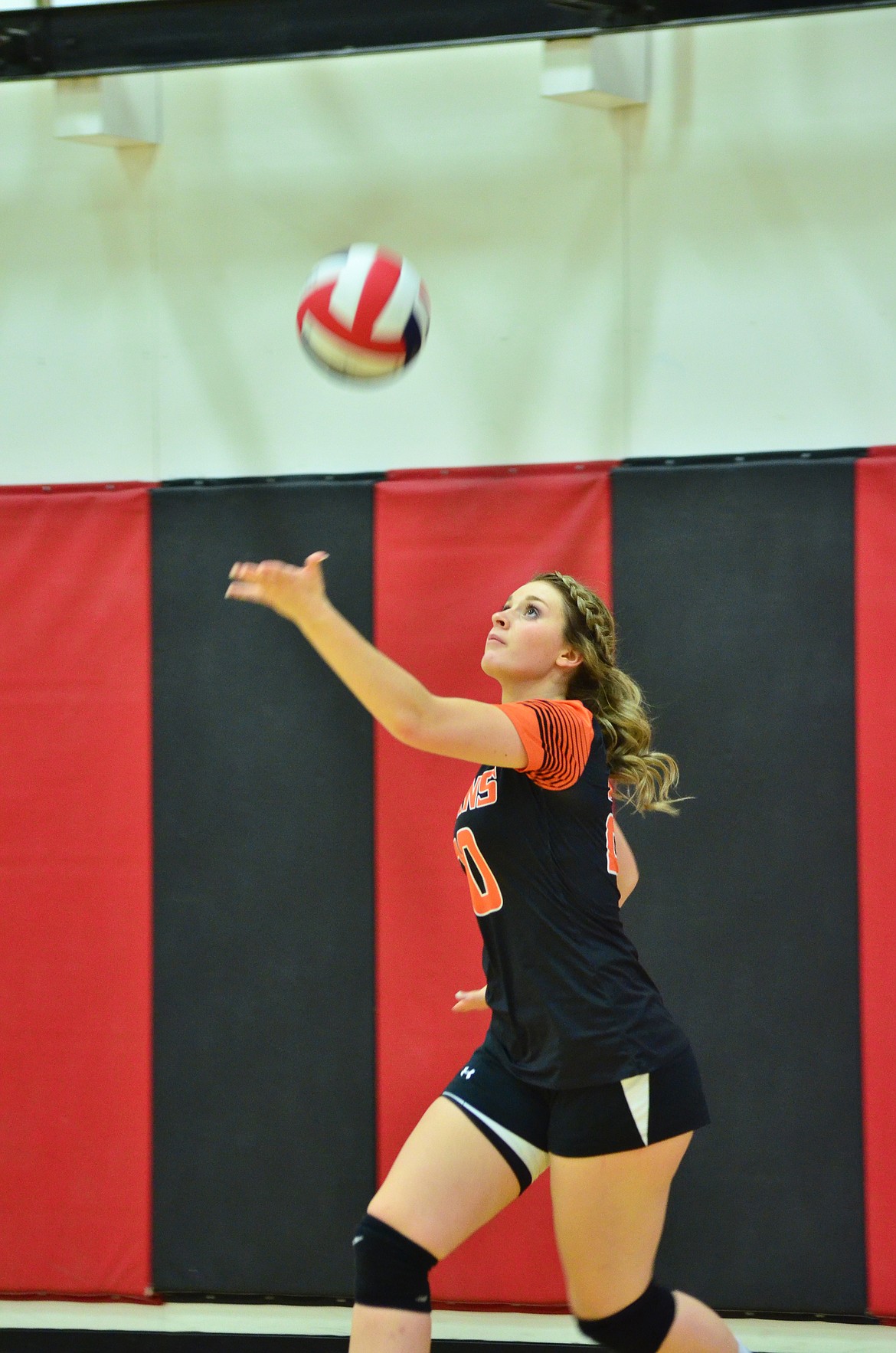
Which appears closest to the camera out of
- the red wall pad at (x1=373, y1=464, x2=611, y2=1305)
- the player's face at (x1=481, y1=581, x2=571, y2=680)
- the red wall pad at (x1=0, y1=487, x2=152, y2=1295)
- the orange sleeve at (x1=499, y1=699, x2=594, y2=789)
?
Answer: the orange sleeve at (x1=499, y1=699, x2=594, y2=789)

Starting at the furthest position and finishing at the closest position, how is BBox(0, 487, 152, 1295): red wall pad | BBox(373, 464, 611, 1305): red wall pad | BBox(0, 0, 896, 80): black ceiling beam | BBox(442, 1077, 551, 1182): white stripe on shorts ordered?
BBox(0, 487, 152, 1295): red wall pad, BBox(373, 464, 611, 1305): red wall pad, BBox(0, 0, 896, 80): black ceiling beam, BBox(442, 1077, 551, 1182): white stripe on shorts

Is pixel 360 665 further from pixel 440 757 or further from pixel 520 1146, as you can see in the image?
pixel 440 757

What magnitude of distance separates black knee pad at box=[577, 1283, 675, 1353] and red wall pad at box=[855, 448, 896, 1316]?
946 mm

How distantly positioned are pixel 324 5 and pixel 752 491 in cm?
164

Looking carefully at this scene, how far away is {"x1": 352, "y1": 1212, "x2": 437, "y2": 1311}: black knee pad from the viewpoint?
8.56 feet

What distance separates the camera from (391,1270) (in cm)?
261

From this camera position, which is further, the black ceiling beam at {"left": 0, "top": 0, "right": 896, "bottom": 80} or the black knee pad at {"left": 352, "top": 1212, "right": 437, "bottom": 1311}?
the black ceiling beam at {"left": 0, "top": 0, "right": 896, "bottom": 80}

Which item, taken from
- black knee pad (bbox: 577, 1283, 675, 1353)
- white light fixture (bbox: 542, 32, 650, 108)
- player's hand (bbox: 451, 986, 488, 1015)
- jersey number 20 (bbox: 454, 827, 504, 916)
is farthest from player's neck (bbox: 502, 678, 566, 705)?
white light fixture (bbox: 542, 32, 650, 108)

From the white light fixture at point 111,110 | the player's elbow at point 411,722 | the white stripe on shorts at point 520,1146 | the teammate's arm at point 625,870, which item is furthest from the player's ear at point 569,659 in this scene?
the white light fixture at point 111,110

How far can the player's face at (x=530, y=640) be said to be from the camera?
2822 mm

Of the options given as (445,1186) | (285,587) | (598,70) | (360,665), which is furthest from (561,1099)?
(598,70)

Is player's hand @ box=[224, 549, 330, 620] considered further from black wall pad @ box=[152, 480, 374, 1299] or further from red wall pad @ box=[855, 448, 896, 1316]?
red wall pad @ box=[855, 448, 896, 1316]

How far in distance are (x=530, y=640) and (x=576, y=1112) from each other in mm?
908

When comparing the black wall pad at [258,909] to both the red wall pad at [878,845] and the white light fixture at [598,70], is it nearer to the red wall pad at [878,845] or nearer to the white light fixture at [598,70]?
the white light fixture at [598,70]
